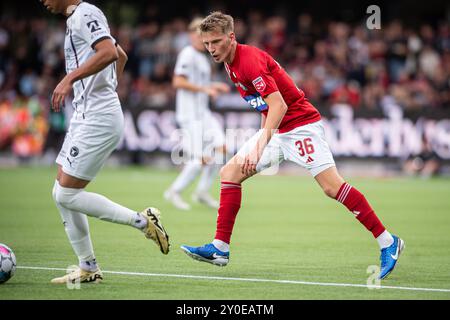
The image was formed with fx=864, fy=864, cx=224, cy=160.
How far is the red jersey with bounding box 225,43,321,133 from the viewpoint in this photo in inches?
283

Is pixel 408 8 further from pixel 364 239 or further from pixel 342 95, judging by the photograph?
pixel 364 239

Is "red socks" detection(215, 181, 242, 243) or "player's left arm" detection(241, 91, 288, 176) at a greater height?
"player's left arm" detection(241, 91, 288, 176)

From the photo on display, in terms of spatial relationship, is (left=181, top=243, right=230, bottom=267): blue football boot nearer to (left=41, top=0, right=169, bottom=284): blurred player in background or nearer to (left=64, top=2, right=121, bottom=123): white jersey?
(left=41, top=0, right=169, bottom=284): blurred player in background

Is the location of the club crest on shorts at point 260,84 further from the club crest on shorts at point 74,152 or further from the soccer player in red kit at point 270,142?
the club crest on shorts at point 74,152

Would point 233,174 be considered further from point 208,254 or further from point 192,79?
point 192,79

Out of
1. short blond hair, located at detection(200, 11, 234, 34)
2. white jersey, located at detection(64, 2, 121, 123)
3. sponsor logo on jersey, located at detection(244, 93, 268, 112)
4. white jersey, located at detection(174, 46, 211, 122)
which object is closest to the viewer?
white jersey, located at detection(64, 2, 121, 123)

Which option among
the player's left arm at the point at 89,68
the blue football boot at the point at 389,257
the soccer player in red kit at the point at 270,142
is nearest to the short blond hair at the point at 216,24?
the soccer player in red kit at the point at 270,142

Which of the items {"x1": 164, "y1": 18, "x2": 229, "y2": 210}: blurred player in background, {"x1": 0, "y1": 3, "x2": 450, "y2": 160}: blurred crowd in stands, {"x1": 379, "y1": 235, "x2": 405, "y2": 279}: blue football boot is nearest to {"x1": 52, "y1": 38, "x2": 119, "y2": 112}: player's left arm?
{"x1": 379, "y1": 235, "x2": 405, "y2": 279}: blue football boot

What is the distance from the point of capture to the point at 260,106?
768 cm

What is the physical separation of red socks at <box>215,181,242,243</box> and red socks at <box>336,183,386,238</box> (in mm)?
918

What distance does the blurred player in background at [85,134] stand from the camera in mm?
6789

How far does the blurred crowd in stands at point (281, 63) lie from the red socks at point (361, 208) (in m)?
12.5
